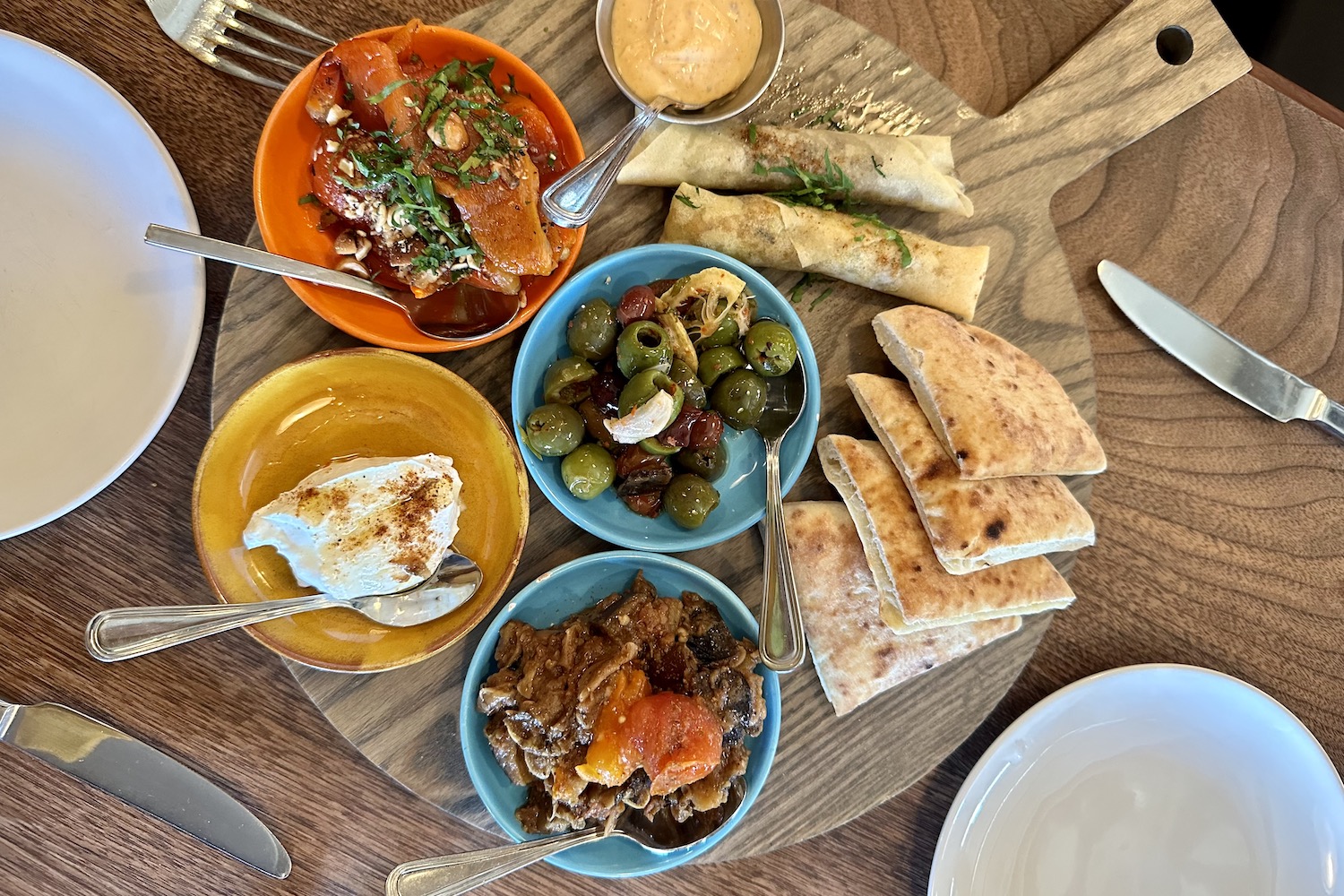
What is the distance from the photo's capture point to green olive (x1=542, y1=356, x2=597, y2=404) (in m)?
2.32

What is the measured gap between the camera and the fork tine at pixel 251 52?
94.4 inches

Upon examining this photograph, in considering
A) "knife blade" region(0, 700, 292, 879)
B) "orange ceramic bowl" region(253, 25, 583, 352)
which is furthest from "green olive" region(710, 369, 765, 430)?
"knife blade" region(0, 700, 292, 879)

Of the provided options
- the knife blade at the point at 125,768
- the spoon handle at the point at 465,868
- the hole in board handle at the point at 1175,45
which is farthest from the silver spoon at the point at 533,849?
the hole in board handle at the point at 1175,45

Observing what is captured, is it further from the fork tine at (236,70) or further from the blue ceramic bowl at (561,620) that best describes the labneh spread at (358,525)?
the fork tine at (236,70)

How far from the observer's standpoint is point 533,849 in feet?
7.41

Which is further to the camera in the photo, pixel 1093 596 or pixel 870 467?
pixel 1093 596

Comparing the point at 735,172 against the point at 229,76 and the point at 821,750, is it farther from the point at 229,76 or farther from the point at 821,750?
the point at 821,750

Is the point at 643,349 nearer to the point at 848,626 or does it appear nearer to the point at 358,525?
the point at 358,525

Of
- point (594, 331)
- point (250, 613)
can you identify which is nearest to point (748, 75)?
point (594, 331)

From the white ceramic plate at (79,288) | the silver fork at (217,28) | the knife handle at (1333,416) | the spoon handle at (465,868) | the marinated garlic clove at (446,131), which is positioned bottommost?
the spoon handle at (465,868)

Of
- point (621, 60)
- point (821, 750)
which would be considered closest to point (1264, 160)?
point (621, 60)

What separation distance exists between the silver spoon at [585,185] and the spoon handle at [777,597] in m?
0.89

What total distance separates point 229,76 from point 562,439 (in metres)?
1.56

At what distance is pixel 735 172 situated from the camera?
2.61m
